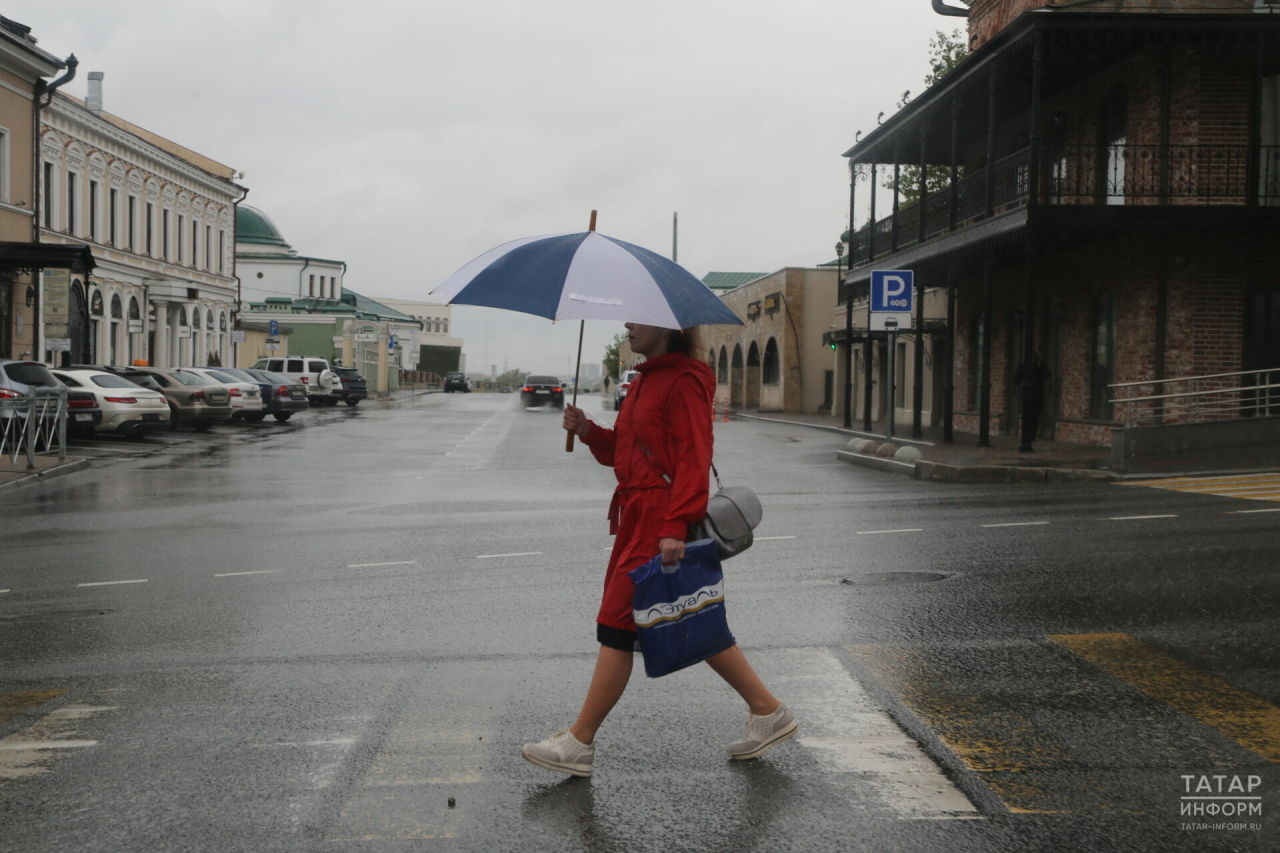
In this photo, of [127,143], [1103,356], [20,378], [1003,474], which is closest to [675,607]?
[1003,474]

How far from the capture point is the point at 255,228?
84.5 metres

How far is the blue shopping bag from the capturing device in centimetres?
427

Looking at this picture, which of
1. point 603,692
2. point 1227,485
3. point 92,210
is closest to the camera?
point 603,692

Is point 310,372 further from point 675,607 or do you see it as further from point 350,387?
point 675,607

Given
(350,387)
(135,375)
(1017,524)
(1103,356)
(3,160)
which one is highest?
(3,160)

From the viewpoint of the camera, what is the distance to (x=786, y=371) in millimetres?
47844

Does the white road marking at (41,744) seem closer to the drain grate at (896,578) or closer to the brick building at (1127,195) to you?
the drain grate at (896,578)

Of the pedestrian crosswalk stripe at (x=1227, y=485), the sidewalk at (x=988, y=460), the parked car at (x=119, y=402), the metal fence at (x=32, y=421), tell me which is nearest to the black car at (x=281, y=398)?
the parked car at (x=119, y=402)

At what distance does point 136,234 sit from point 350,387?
9.56 meters

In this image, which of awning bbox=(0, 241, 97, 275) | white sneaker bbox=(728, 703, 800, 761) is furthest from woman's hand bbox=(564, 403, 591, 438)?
awning bbox=(0, 241, 97, 275)

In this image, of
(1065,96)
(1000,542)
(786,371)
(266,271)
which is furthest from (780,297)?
(266,271)

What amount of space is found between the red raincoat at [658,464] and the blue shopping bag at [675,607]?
0.09m

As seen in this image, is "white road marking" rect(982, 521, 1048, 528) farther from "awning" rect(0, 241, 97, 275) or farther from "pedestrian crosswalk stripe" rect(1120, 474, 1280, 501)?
"awning" rect(0, 241, 97, 275)

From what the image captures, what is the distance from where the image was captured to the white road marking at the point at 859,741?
13.6 feet
